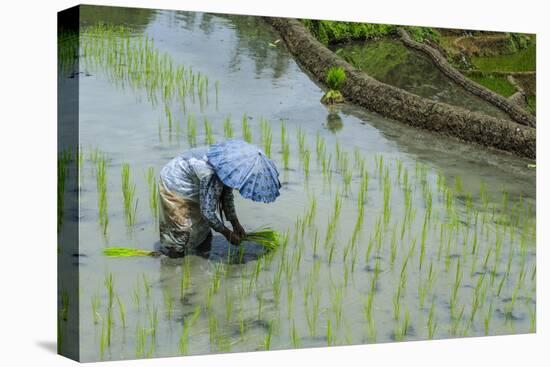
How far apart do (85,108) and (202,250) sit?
1243 mm

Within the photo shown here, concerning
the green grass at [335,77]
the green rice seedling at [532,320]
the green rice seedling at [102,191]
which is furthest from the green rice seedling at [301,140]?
the green rice seedling at [532,320]

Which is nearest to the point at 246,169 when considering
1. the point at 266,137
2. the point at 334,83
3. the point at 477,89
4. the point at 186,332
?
the point at 266,137

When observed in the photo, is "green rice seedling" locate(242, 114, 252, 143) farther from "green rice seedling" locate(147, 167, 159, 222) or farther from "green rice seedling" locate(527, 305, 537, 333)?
"green rice seedling" locate(527, 305, 537, 333)

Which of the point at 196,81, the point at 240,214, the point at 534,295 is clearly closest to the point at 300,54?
the point at 196,81

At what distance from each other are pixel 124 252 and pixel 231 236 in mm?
734

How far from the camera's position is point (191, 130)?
6.57 meters

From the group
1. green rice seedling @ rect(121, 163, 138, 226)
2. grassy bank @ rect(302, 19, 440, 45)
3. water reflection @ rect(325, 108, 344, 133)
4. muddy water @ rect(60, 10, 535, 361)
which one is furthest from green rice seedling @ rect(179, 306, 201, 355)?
grassy bank @ rect(302, 19, 440, 45)

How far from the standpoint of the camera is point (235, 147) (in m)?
6.22

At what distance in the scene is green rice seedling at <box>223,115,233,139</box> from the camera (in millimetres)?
6605

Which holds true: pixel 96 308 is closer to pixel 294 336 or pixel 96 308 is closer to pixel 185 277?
pixel 185 277

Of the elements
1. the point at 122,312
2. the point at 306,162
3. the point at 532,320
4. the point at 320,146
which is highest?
the point at 320,146

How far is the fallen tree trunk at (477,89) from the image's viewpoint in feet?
25.7

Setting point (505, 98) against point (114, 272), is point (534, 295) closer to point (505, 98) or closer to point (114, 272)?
point (505, 98)

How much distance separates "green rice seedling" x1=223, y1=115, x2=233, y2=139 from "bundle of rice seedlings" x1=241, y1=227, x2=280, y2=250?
2.30ft
